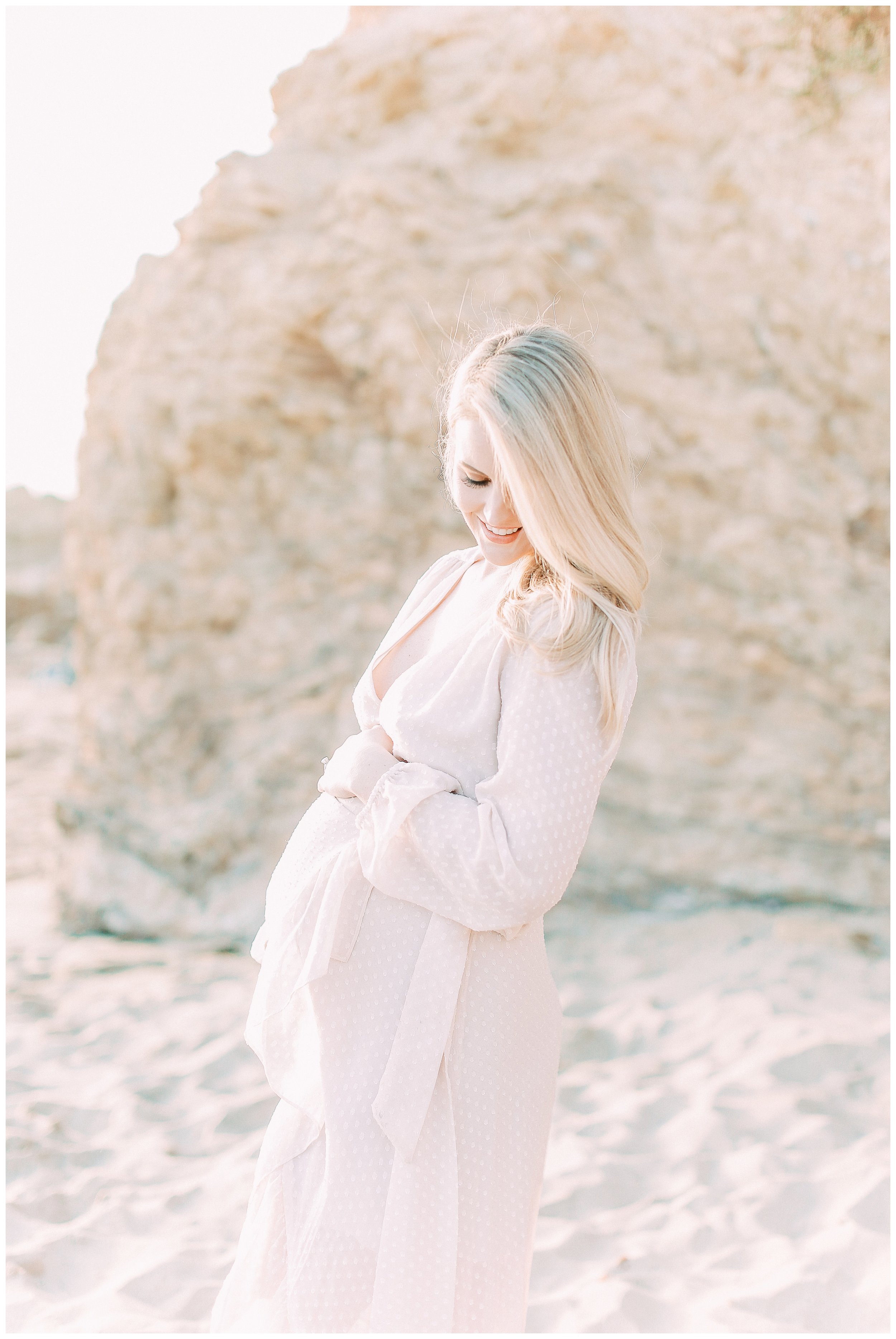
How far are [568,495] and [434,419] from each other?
314 centimetres

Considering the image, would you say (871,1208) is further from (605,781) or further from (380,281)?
(380,281)

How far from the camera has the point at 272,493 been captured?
482 centimetres

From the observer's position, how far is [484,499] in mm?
1690

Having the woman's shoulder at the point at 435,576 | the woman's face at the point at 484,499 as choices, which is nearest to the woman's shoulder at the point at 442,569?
the woman's shoulder at the point at 435,576

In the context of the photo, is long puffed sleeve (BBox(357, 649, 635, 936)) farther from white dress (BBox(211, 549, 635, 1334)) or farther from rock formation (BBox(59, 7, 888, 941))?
rock formation (BBox(59, 7, 888, 941))

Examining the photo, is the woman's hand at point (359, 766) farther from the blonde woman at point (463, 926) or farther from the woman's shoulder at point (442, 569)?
the woman's shoulder at point (442, 569)

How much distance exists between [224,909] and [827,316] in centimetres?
376

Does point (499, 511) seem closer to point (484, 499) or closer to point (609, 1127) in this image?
point (484, 499)

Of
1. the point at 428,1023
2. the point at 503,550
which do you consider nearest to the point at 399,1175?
the point at 428,1023

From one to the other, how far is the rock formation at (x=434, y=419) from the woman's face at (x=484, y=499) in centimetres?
257

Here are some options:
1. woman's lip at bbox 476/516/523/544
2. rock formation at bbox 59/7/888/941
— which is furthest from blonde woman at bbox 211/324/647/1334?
rock formation at bbox 59/7/888/941

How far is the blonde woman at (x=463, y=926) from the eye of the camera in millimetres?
1509

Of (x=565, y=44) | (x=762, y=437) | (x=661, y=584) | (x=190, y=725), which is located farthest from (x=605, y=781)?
(x=565, y=44)

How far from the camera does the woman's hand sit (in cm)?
167
